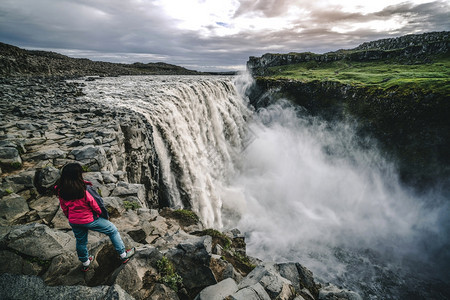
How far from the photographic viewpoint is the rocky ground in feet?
14.6

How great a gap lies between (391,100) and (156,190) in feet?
140

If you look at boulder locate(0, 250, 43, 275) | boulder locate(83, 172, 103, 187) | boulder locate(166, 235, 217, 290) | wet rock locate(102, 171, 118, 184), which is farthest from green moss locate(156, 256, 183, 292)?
wet rock locate(102, 171, 118, 184)

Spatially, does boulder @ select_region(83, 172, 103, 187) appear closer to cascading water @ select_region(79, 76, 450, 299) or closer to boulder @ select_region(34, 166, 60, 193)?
boulder @ select_region(34, 166, 60, 193)

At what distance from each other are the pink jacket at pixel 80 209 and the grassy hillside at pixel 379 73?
47183mm

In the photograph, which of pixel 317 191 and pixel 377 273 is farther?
pixel 317 191

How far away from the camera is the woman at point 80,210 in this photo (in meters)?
4.42

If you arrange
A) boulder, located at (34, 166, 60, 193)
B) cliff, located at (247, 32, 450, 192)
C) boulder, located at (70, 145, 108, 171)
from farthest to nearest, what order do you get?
1. cliff, located at (247, 32, 450, 192)
2. boulder, located at (70, 145, 108, 171)
3. boulder, located at (34, 166, 60, 193)

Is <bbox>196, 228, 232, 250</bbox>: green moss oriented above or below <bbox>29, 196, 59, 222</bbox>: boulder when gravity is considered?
below

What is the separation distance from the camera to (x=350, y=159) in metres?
39.9

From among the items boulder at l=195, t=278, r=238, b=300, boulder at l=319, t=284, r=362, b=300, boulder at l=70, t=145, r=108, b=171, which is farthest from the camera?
boulder at l=70, t=145, r=108, b=171

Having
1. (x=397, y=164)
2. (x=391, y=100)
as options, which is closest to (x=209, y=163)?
A: (x=397, y=164)

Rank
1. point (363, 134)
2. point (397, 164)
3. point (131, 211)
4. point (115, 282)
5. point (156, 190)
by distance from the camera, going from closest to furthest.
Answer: point (115, 282) → point (131, 211) → point (156, 190) → point (397, 164) → point (363, 134)

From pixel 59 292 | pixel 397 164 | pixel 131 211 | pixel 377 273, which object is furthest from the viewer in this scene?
pixel 397 164

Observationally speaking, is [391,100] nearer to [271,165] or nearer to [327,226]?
[271,165]
